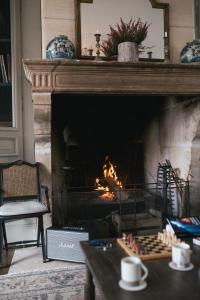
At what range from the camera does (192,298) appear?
3.39ft

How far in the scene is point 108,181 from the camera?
11.4 ft

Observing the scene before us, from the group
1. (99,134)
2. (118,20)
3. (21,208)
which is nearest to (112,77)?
(118,20)

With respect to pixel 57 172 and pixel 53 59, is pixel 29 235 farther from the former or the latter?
pixel 53 59

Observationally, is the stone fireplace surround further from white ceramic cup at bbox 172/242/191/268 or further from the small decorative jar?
white ceramic cup at bbox 172/242/191/268

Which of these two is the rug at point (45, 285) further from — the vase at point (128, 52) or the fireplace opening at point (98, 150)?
the vase at point (128, 52)

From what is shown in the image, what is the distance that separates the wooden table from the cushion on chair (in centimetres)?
88

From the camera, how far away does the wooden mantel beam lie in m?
2.48

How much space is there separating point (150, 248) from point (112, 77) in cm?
151

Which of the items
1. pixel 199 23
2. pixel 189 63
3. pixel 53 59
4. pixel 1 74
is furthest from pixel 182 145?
pixel 1 74

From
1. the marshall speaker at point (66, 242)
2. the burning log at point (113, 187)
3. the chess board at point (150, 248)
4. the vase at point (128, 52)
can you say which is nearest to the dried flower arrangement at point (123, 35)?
the vase at point (128, 52)

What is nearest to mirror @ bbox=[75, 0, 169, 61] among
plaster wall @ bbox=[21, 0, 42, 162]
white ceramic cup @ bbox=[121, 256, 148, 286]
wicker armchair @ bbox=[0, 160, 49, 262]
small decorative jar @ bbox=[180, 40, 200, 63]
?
small decorative jar @ bbox=[180, 40, 200, 63]

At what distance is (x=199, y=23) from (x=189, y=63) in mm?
518

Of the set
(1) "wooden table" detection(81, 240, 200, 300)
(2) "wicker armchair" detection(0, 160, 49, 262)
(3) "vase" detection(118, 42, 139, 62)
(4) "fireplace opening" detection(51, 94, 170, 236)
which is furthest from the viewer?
(4) "fireplace opening" detection(51, 94, 170, 236)

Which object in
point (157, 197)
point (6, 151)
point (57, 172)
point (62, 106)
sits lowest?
point (157, 197)
